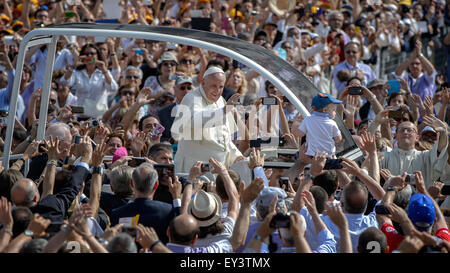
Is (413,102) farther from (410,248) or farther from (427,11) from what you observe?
(427,11)

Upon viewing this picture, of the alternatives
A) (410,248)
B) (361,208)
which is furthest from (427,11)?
(410,248)

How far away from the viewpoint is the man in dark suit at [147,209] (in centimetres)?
582

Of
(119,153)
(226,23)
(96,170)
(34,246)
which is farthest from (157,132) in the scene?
(226,23)

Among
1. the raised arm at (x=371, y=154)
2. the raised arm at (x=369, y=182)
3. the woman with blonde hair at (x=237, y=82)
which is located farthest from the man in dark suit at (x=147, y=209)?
the woman with blonde hair at (x=237, y=82)

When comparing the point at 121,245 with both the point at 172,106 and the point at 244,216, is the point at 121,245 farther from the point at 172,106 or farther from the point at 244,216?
the point at 172,106

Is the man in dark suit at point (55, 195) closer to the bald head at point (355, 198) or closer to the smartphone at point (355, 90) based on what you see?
the bald head at point (355, 198)

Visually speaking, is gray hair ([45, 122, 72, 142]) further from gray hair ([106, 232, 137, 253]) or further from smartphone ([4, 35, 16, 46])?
smartphone ([4, 35, 16, 46])

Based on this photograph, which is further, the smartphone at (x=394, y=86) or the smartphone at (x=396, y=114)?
the smartphone at (x=394, y=86)

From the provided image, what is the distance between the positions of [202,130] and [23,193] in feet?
8.21

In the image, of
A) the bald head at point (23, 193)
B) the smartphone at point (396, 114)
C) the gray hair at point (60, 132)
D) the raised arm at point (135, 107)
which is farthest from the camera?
the raised arm at point (135, 107)

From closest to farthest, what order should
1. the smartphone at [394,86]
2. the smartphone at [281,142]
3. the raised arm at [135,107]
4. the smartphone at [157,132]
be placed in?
the smartphone at [281,142] → the smartphone at [157,132] → the raised arm at [135,107] → the smartphone at [394,86]

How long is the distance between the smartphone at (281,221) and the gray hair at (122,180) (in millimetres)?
2182

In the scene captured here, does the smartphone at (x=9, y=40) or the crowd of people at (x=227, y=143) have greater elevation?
the smartphone at (x=9, y=40)
